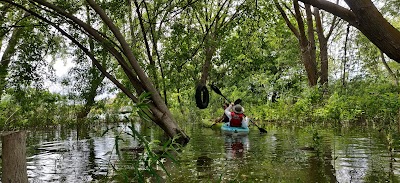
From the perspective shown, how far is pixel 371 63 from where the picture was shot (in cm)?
2577

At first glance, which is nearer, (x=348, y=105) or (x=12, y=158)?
(x=12, y=158)

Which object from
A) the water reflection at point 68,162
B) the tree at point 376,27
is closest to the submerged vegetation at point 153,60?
the tree at point 376,27

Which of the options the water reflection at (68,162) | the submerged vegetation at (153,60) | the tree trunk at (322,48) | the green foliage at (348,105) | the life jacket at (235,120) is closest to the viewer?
the water reflection at (68,162)

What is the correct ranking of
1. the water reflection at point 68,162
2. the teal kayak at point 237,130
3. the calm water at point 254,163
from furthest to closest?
the teal kayak at point 237,130 → the water reflection at point 68,162 → the calm water at point 254,163

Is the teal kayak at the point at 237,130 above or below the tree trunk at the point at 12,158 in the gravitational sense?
below

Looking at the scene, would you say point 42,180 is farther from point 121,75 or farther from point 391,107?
point 391,107

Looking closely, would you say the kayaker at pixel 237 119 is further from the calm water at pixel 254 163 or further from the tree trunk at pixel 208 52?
the calm water at pixel 254 163

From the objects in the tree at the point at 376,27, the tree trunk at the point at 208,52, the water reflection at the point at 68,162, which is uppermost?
the tree trunk at the point at 208,52

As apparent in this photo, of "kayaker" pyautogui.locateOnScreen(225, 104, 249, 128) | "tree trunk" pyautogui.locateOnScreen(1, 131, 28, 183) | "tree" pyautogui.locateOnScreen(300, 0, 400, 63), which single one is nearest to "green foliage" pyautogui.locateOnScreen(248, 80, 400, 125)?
"kayaker" pyautogui.locateOnScreen(225, 104, 249, 128)

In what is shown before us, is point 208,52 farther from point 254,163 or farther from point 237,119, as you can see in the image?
point 254,163

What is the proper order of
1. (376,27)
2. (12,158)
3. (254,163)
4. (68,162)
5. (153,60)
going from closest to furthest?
1. (12,158)
2. (376,27)
3. (254,163)
4. (68,162)
5. (153,60)

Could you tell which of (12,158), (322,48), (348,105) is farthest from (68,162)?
(322,48)

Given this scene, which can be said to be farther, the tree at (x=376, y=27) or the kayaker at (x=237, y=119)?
the kayaker at (x=237, y=119)

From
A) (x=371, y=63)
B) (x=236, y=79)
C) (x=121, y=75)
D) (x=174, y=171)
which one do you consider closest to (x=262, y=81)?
(x=236, y=79)
